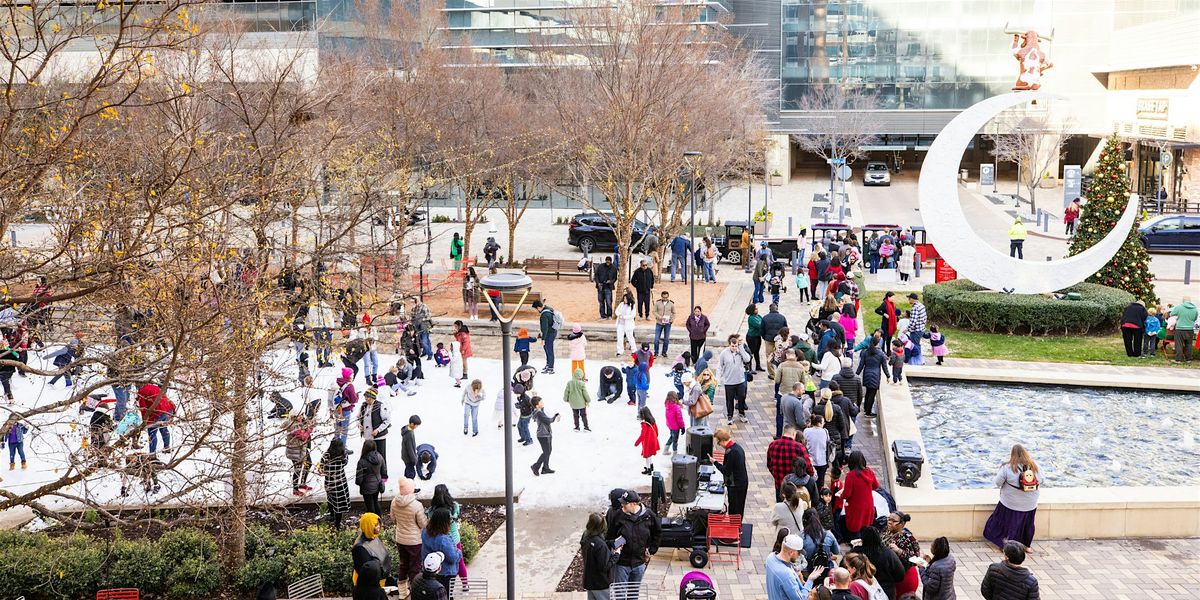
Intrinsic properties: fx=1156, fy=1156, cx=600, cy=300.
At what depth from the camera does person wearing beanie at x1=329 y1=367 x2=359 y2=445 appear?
15.1m

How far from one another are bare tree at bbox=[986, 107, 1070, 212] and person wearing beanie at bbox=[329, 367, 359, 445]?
1621 inches

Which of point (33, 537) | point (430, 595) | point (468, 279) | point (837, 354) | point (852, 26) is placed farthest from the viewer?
point (852, 26)

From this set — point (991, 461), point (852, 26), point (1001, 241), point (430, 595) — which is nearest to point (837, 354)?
point (991, 461)

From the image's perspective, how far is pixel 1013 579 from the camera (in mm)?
10367

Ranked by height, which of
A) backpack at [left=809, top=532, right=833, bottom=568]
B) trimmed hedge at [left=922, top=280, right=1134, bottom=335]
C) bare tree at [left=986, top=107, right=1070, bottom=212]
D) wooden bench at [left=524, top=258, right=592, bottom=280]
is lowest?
backpack at [left=809, top=532, right=833, bottom=568]

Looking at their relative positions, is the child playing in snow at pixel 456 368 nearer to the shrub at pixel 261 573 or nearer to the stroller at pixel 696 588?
the shrub at pixel 261 573

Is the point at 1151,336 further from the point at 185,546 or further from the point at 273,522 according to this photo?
the point at 185,546

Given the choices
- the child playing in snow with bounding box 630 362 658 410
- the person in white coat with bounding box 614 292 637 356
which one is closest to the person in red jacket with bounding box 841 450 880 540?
the child playing in snow with bounding box 630 362 658 410

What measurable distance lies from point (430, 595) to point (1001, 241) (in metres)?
35.6

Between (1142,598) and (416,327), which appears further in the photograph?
(416,327)

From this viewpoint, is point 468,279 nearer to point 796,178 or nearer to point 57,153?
point 57,153

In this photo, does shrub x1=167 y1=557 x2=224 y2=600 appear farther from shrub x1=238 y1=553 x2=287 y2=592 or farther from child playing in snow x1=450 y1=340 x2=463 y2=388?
child playing in snow x1=450 y1=340 x2=463 y2=388

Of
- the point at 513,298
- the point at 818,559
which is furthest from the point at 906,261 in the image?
the point at 818,559

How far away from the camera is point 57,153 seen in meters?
9.79
